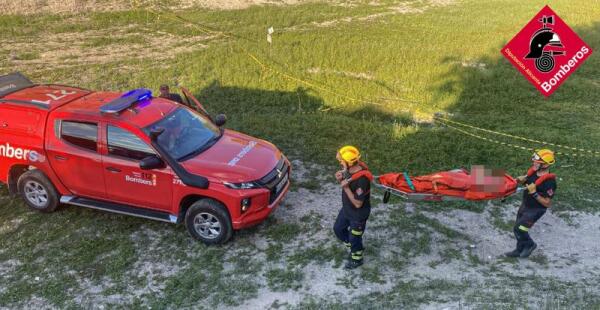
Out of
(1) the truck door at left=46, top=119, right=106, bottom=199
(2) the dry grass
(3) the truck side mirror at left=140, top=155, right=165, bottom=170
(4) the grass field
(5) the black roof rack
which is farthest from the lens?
(2) the dry grass

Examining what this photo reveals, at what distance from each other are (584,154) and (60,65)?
15.9 metres

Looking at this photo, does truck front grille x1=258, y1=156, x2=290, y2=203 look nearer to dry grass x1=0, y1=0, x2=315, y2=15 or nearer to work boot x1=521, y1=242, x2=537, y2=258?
work boot x1=521, y1=242, x2=537, y2=258

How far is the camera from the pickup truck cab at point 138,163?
7168 mm

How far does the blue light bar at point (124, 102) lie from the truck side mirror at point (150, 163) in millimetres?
999

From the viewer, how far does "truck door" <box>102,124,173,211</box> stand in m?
7.27

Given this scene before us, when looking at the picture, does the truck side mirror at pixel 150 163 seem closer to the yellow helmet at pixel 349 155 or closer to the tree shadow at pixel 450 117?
the yellow helmet at pixel 349 155

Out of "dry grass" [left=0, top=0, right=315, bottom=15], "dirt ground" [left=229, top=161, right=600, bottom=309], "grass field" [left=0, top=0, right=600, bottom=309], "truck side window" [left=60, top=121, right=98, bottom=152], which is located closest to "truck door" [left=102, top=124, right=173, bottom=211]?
"truck side window" [left=60, top=121, right=98, bottom=152]

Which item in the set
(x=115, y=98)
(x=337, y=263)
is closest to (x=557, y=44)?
(x=337, y=263)

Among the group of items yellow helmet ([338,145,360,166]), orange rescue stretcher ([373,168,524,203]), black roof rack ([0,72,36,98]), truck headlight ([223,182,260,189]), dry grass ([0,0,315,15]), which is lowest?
truck headlight ([223,182,260,189])

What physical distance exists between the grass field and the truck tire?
211 mm

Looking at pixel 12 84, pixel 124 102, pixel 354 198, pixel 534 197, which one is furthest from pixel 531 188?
pixel 12 84

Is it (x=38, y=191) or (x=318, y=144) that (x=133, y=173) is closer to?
(x=38, y=191)

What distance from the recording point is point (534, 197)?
6.76 m

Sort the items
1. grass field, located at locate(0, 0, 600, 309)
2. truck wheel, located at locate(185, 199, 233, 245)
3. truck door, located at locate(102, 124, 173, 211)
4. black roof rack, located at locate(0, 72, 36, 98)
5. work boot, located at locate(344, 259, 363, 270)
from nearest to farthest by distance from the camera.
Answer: grass field, located at locate(0, 0, 600, 309)
work boot, located at locate(344, 259, 363, 270)
truck wheel, located at locate(185, 199, 233, 245)
truck door, located at locate(102, 124, 173, 211)
black roof rack, located at locate(0, 72, 36, 98)
